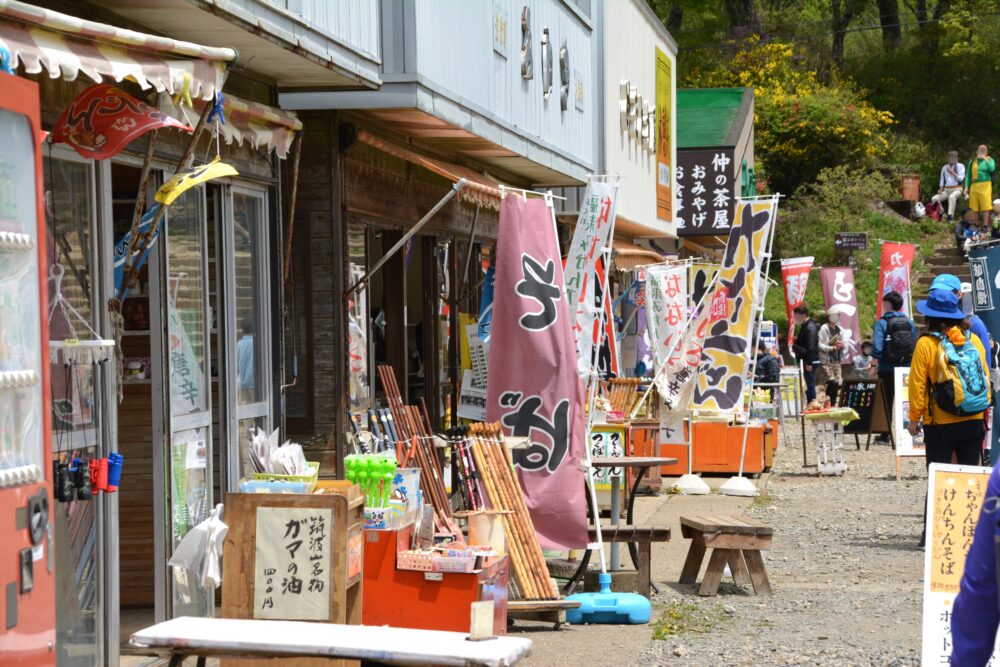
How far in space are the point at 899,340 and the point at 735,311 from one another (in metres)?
3.29

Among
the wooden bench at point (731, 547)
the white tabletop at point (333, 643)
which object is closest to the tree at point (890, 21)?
the wooden bench at point (731, 547)

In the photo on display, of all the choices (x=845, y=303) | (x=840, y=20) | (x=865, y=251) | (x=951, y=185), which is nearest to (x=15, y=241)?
(x=845, y=303)

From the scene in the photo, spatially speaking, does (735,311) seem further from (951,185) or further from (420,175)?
(951,185)

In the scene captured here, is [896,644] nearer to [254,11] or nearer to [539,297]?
[539,297]

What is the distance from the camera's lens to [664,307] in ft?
61.4

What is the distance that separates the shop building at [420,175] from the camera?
9.91 meters

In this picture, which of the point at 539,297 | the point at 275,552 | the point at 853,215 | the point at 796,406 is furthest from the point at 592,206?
the point at 853,215

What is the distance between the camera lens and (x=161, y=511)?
24.5 ft

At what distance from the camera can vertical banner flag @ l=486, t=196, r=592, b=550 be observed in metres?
9.20

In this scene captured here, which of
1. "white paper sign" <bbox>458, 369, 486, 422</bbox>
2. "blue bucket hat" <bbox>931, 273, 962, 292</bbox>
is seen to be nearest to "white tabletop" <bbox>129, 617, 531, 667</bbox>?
"white paper sign" <bbox>458, 369, 486, 422</bbox>

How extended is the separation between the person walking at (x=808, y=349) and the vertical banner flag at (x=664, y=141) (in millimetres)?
3015

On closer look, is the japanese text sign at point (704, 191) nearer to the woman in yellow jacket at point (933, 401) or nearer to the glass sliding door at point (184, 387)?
the woman in yellow jacket at point (933, 401)

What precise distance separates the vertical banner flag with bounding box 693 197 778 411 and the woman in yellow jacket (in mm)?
5086

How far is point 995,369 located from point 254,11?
6.77 m
